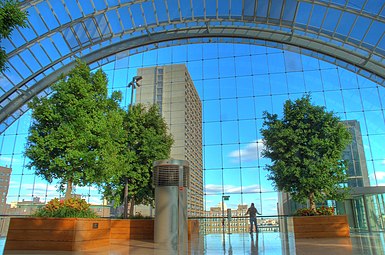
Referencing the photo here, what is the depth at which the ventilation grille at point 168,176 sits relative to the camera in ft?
34.2

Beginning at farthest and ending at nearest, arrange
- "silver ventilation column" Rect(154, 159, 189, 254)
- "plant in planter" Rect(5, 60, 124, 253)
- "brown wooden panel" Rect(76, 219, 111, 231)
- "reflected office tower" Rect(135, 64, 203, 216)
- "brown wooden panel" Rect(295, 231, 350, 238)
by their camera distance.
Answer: "reflected office tower" Rect(135, 64, 203, 216)
"brown wooden panel" Rect(295, 231, 350, 238)
"silver ventilation column" Rect(154, 159, 189, 254)
"plant in planter" Rect(5, 60, 124, 253)
"brown wooden panel" Rect(76, 219, 111, 231)

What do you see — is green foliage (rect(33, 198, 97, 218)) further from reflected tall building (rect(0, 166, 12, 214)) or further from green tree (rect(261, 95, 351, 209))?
reflected tall building (rect(0, 166, 12, 214))

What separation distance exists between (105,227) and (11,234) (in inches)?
106

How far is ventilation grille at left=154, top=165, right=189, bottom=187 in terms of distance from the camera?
10.4m

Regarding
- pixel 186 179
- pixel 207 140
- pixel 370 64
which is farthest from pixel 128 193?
pixel 370 64

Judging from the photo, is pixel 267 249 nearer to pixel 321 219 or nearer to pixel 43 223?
pixel 321 219

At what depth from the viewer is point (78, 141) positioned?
10477 millimetres

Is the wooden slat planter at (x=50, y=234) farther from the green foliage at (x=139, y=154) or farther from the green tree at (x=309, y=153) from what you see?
the green tree at (x=309, y=153)

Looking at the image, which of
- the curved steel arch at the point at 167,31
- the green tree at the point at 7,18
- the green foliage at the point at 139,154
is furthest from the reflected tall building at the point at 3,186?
the green tree at the point at 7,18

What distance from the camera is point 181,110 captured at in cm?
2158

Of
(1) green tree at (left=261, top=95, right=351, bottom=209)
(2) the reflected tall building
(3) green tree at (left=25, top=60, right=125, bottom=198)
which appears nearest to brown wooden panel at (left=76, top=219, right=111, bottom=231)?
(3) green tree at (left=25, top=60, right=125, bottom=198)

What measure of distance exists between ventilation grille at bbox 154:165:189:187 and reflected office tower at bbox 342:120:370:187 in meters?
13.0

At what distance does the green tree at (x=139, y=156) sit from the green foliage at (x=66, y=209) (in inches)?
167

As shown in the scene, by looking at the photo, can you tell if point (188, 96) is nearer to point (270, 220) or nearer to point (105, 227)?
point (270, 220)
